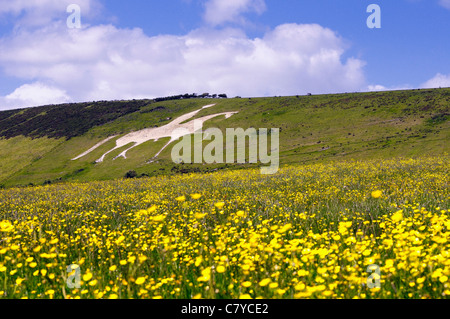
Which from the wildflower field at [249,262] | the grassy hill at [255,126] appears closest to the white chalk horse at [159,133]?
the grassy hill at [255,126]

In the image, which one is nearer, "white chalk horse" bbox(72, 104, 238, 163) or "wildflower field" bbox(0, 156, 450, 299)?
"wildflower field" bbox(0, 156, 450, 299)

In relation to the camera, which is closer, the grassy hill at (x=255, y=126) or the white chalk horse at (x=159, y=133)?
the grassy hill at (x=255, y=126)

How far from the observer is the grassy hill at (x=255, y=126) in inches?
1694

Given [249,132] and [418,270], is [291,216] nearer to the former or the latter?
[418,270]

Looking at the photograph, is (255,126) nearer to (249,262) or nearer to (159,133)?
(159,133)

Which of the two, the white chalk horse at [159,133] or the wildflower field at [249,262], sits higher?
the white chalk horse at [159,133]

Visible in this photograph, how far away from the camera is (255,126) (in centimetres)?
6191

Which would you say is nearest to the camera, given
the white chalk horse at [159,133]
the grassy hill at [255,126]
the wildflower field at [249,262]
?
the wildflower field at [249,262]

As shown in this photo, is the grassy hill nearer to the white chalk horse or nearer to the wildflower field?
the white chalk horse

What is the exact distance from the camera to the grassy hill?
43.0 m

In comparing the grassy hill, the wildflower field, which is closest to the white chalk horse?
the grassy hill

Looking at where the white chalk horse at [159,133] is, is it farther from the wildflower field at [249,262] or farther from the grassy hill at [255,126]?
the wildflower field at [249,262]

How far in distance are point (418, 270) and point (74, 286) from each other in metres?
4.37
